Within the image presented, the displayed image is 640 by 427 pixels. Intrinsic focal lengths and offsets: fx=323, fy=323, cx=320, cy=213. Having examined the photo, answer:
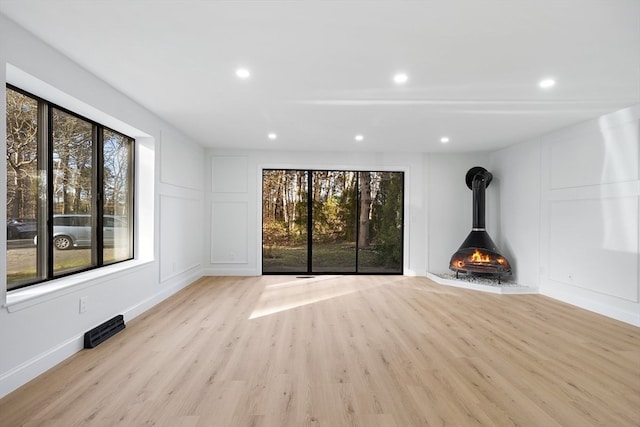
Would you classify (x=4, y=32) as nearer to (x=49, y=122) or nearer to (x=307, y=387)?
(x=49, y=122)

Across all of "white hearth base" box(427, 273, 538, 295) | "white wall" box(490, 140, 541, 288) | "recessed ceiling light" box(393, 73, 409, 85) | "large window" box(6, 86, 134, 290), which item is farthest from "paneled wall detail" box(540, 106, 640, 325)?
"large window" box(6, 86, 134, 290)

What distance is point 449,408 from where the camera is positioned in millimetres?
2010

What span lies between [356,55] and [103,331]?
132 inches

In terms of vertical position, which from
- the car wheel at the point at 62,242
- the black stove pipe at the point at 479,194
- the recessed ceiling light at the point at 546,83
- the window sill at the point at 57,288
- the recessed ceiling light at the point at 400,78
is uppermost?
the recessed ceiling light at the point at 400,78

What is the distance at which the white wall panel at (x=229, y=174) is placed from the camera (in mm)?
6250

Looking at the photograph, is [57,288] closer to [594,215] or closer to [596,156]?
[594,215]

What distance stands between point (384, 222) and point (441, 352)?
4.15 metres

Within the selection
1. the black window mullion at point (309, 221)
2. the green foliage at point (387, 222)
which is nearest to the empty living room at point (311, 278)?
the black window mullion at point (309, 221)

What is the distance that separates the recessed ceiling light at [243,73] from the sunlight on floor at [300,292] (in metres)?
2.60

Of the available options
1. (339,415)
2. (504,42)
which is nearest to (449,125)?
(504,42)

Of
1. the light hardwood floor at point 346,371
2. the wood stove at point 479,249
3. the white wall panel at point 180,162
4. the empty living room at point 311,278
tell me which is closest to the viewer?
the light hardwood floor at point 346,371

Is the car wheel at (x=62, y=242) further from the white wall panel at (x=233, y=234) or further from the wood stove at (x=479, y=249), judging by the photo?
the wood stove at (x=479, y=249)

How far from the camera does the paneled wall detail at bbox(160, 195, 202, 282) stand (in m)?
4.51

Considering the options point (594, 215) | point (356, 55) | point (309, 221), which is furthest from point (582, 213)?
point (309, 221)
